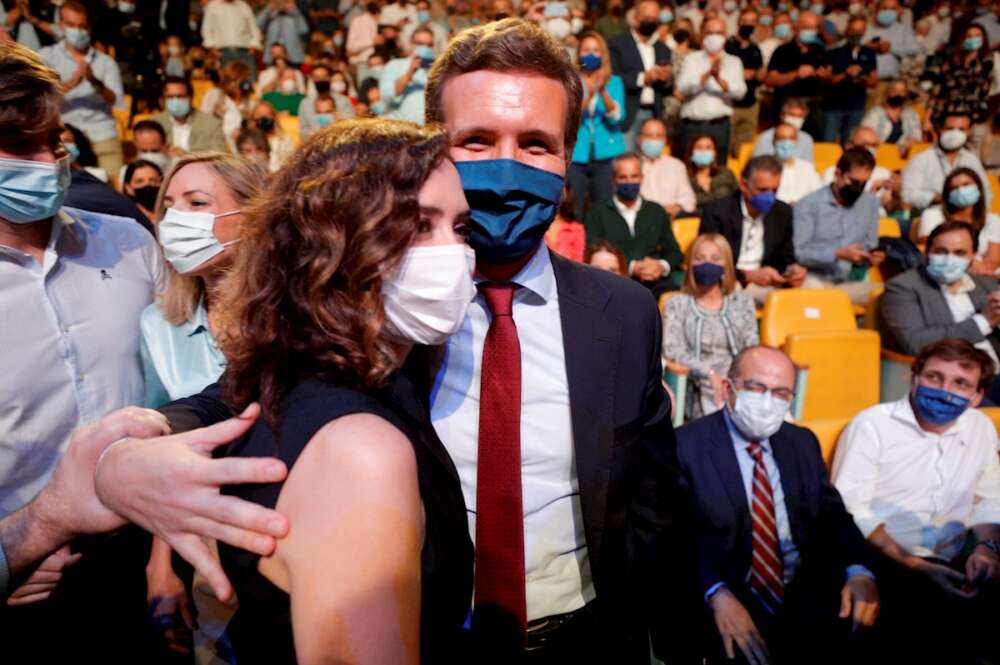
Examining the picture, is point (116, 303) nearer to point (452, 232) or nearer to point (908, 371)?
point (452, 232)

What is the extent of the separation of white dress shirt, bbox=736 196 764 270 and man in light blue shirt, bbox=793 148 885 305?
1.18 ft

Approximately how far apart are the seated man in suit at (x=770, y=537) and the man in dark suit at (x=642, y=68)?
448 cm

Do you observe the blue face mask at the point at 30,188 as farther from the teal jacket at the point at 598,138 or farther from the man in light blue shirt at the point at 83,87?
the man in light blue shirt at the point at 83,87

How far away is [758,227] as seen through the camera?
4910 mm

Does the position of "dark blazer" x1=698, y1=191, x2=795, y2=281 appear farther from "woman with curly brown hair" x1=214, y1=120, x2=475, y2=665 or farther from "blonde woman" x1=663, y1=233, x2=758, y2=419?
"woman with curly brown hair" x1=214, y1=120, x2=475, y2=665

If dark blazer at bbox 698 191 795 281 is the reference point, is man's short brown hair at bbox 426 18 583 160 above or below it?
above

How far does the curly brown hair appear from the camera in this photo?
89 centimetres

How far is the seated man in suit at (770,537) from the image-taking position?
212 centimetres

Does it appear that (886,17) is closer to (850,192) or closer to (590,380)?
(850,192)

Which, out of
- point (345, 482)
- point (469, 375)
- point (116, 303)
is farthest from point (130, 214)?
point (345, 482)

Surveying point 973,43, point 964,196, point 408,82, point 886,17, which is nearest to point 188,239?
point 408,82

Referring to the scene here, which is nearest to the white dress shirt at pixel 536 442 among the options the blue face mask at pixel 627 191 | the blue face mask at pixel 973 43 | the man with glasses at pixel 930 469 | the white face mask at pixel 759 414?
the white face mask at pixel 759 414

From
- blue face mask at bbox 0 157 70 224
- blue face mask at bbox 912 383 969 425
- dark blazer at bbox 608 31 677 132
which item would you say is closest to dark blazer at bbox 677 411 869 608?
blue face mask at bbox 912 383 969 425

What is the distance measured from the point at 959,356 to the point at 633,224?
93.8 inches
